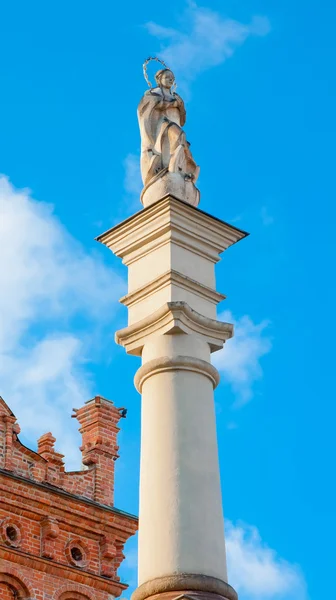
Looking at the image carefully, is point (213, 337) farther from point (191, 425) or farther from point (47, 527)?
point (47, 527)

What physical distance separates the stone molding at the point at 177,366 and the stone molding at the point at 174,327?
22 centimetres

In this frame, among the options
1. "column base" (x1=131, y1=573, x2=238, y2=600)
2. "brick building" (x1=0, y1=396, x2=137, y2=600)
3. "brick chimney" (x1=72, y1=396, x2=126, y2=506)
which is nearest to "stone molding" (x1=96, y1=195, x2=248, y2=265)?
"column base" (x1=131, y1=573, x2=238, y2=600)

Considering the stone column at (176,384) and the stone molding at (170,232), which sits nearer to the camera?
the stone column at (176,384)

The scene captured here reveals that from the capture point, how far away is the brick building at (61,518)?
23812 millimetres

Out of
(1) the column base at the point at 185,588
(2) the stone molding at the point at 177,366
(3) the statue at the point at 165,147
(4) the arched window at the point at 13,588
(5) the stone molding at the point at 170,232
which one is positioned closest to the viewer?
(1) the column base at the point at 185,588

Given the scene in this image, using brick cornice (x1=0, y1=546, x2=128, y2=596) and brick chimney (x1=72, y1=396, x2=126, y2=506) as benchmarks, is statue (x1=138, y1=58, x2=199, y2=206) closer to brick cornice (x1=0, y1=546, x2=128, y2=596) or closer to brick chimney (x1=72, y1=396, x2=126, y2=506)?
brick cornice (x1=0, y1=546, x2=128, y2=596)

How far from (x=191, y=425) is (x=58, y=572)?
16568mm

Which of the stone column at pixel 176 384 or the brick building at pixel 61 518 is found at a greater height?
the brick building at pixel 61 518

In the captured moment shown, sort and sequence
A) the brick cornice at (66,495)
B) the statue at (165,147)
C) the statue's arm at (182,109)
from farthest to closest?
the brick cornice at (66,495), the statue's arm at (182,109), the statue at (165,147)

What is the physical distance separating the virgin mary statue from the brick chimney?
1652cm

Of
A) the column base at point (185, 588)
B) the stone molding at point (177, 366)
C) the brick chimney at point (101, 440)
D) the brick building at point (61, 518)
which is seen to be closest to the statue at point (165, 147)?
the stone molding at point (177, 366)

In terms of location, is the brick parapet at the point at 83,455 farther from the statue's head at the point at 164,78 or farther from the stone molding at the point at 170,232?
the stone molding at the point at 170,232

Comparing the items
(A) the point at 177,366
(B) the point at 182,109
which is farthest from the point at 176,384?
(B) the point at 182,109

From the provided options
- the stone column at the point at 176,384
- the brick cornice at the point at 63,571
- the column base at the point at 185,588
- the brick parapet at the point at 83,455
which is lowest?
the column base at the point at 185,588
